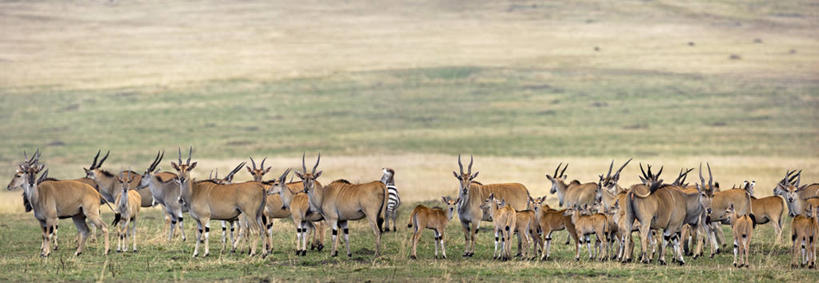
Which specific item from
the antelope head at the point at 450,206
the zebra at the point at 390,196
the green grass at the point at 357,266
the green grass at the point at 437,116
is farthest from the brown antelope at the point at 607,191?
the green grass at the point at 437,116

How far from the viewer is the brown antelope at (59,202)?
67.2ft

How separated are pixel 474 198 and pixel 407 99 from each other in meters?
→ 66.9

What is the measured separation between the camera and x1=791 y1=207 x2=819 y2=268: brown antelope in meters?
18.8

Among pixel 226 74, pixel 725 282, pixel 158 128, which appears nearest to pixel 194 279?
pixel 725 282

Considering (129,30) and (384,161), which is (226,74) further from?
(384,161)

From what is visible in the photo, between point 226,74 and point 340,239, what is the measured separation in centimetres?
Result: 7854

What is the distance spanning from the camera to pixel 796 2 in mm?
133875

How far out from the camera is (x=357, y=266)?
62.7ft

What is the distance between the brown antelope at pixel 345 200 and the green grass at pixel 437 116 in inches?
1510

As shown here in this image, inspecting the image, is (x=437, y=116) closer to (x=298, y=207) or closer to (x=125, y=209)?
(x=298, y=207)

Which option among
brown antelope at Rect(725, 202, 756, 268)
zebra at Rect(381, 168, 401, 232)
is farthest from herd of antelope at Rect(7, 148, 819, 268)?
zebra at Rect(381, 168, 401, 232)

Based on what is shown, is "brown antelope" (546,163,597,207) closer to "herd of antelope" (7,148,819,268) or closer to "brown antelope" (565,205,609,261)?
"herd of antelope" (7,148,819,268)

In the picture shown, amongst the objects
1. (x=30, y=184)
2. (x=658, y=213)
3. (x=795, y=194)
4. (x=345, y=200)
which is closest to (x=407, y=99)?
(x=795, y=194)

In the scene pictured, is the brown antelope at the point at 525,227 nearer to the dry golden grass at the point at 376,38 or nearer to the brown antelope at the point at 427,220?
Result: the brown antelope at the point at 427,220
